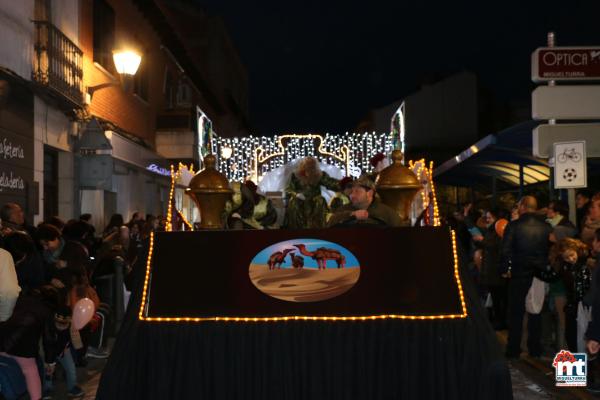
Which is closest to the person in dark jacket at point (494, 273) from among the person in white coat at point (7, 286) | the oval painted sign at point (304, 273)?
the oval painted sign at point (304, 273)

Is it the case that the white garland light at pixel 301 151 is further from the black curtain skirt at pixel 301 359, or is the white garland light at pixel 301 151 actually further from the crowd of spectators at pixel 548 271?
the black curtain skirt at pixel 301 359


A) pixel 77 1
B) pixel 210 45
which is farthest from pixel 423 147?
pixel 77 1

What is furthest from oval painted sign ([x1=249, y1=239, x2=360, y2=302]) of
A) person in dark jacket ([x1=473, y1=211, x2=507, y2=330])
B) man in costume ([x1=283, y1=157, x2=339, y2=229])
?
person in dark jacket ([x1=473, y1=211, x2=507, y2=330])

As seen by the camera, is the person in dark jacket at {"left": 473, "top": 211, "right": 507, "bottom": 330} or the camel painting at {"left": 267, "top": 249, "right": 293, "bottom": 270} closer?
the camel painting at {"left": 267, "top": 249, "right": 293, "bottom": 270}

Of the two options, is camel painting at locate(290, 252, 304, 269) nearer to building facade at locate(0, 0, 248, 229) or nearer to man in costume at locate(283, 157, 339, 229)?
man in costume at locate(283, 157, 339, 229)

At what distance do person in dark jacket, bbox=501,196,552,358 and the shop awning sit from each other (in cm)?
381

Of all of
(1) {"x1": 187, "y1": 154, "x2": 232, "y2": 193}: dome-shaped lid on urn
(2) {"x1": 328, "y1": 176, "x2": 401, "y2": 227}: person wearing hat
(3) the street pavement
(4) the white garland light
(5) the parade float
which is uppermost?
(4) the white garland light

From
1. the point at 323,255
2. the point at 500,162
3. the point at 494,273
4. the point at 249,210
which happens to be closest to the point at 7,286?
the point at 323,255

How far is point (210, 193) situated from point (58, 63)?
880 cm

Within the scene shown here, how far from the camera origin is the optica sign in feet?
41.4

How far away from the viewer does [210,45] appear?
44.9 m

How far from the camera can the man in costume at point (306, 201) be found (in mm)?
7504

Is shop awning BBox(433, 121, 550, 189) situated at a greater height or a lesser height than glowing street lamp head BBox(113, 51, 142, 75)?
lesser

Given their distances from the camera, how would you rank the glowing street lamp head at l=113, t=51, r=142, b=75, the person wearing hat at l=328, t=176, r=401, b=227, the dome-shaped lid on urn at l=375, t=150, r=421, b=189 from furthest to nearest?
1. the glowing street lamp head at l=113, t=51, r=142, b=75
2. the dome-shaped lid on urn at l=375, t=150, r=421, b=189
3. the person wearing hat at l=328, t=176, r=401, b=227
